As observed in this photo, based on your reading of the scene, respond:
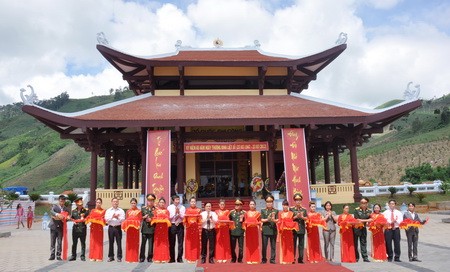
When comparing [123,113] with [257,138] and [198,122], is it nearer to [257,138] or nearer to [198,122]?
[198,122]

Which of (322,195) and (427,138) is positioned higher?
(427,138)

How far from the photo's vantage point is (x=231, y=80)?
64.5 ft

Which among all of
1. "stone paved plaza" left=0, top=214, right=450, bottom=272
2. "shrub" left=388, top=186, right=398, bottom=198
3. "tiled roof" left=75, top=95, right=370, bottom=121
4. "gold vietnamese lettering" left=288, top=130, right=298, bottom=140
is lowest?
"stone paved plaza" left=0, top=214, right=450, bottom=272

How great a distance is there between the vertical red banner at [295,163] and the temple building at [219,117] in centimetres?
49

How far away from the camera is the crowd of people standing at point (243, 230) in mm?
8273

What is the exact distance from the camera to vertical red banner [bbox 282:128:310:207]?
1536 cm

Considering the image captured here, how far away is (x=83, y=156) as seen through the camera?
6638 cm

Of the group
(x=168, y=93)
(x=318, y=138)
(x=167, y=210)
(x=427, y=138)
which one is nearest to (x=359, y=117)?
(x=318, y=138)

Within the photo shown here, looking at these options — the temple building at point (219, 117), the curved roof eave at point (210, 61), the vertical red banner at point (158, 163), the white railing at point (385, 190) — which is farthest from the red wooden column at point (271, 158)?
the white railing at point (385, 190)

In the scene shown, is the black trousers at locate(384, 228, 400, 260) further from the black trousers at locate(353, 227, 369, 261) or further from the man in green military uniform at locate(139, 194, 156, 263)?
the man in green military uniform at locate(139, 194, 156, 263)

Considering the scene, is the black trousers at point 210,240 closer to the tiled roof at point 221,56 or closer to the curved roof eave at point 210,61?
the curved roof eave at point 210,61

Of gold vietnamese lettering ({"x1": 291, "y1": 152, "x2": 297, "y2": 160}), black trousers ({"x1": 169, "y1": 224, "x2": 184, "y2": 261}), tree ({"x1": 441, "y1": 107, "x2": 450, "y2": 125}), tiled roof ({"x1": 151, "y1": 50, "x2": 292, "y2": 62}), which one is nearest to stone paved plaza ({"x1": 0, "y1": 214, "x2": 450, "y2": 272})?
black trousers ({"x1": 169, "y1": 224, "x2": 184, "y2": 261})

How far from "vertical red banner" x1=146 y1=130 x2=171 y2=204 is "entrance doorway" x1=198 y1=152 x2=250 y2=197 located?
11.7ft

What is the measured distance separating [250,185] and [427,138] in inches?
1575
